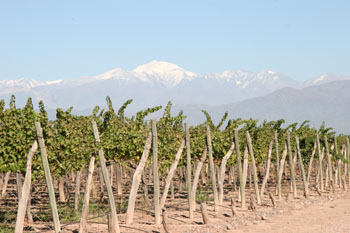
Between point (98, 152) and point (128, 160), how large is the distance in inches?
182

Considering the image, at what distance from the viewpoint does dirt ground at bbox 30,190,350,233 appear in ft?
54.2

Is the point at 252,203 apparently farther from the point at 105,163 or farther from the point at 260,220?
the point at 105,163

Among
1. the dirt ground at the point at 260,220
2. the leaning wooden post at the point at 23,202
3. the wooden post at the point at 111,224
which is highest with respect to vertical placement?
the leaning wooden post at the point at 23,202

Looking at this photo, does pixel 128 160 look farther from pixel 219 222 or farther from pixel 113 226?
pixel 113 226

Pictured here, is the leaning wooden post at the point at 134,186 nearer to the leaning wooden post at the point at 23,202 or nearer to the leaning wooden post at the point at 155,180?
the leaning wooden post at the point at 155,180

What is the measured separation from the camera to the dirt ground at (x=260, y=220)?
16531 mm

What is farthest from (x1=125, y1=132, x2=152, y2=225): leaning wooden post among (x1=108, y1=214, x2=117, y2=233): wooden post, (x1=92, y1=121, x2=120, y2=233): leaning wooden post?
(x1=108, y1=214, x2=117, y2=233): wooden post

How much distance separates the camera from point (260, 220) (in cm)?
1947

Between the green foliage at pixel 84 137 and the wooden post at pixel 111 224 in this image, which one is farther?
the green foliage at pixel 84 137

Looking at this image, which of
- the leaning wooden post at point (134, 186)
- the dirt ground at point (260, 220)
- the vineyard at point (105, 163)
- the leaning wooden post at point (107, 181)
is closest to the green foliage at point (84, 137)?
the vineyard at point (105, 163)

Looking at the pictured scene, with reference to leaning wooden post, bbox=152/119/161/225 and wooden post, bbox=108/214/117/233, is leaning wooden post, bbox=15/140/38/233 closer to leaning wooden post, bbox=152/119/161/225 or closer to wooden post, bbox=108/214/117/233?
wooden post, bbox=108/214/117/233

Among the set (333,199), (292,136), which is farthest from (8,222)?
(292,136)

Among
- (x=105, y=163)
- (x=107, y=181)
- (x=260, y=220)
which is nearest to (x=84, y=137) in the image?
(x=105, y=163)

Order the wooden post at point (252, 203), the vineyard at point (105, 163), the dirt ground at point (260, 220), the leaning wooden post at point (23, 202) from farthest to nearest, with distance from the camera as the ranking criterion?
the wooden post at point (252, 203)
the dirt ground at point (260, 220)
the vineyard at point (105, 163)
the leaning wooden post at point (23, 202)
